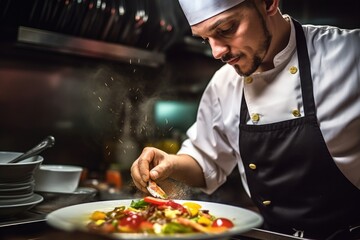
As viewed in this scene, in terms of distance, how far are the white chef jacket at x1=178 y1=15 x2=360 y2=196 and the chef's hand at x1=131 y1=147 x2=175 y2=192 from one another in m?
0.34

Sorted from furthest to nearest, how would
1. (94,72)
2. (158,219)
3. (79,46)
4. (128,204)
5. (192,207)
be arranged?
(94,72) < (79,46) < (128,204) < (192,207) < (158,219)

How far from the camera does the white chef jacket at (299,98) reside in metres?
1.72

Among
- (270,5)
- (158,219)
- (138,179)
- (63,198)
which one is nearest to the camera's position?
(158,219)

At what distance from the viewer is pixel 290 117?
178 centimetres

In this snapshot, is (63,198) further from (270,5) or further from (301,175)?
(270,5)

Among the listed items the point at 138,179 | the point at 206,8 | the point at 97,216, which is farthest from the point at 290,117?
the point at 97,216

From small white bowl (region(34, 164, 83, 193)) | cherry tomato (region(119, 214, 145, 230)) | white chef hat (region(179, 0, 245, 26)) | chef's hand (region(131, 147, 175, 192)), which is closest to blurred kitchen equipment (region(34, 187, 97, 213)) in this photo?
small white bowl (region(34, 164, 83, 193))

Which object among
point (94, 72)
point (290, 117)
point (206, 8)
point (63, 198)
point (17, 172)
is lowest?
point (63, 198)

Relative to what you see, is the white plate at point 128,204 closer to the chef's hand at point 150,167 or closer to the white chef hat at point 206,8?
the chef's hand at point 150,167

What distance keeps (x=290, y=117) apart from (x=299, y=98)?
0.31ft

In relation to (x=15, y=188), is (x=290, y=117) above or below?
above

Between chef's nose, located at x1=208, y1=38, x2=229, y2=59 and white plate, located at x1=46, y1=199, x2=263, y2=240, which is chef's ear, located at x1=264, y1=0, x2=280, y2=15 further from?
white plate, located at x1=46, y1=199, x2=263, y2=240

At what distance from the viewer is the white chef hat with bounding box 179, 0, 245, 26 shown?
1.64 meters

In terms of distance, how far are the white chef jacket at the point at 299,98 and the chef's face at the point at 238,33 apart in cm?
17
